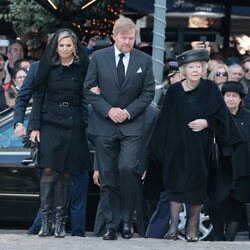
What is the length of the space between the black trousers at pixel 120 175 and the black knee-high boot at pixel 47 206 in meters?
0.45

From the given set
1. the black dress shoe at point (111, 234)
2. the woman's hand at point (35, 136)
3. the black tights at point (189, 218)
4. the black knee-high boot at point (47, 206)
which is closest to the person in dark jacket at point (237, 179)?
the black tights at point (189, 218)

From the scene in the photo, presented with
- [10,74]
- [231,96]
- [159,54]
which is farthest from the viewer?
[10,74]

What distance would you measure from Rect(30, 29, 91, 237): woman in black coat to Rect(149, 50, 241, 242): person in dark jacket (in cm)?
74

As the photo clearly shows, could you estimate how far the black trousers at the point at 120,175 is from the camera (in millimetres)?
9266

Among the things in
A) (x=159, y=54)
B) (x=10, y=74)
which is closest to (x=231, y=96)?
(x=159, y=54)

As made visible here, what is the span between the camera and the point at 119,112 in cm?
919

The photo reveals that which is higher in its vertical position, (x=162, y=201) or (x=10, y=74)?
(x=10, y=74)

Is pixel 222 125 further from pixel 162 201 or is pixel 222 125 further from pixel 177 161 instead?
pixel 162 201

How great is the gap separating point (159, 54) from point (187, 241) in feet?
8.83

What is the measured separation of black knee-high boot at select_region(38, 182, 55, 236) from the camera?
9.38 metres

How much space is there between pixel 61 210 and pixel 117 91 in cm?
116

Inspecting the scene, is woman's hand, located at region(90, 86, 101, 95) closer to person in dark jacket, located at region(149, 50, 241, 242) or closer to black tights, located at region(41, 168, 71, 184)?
person in dark jacket, located at region(149, 50, 241, 242)

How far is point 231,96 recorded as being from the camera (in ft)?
35.0

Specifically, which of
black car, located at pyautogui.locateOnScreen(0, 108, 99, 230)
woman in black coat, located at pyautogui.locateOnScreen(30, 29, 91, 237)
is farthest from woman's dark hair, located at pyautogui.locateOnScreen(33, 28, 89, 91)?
black car, located at pyautogui.locateOnScreen(0, 108, 99, 230)
